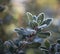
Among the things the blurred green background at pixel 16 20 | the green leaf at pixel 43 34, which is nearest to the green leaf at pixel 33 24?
the green leaf at pixel 43 34

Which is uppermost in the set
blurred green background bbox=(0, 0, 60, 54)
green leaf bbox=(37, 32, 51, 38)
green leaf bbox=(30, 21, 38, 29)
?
blurred green background bbox=(0, 0, 60, 54)

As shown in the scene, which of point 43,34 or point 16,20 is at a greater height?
point 16,20

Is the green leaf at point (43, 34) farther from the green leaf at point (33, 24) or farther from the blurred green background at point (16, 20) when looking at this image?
the blurred green background at point (16, 20)

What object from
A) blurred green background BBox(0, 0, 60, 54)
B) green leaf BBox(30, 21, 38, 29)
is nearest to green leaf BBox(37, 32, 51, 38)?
green leaf BBox(30, 21, 38, 29)

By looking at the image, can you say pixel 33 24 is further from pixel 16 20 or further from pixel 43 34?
pixel 16 20

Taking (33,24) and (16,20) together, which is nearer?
(33,24)

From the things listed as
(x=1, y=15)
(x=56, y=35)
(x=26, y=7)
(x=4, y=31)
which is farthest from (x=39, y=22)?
(x=26, y=7)

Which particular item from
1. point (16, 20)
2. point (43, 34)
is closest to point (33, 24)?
point (43, 34)

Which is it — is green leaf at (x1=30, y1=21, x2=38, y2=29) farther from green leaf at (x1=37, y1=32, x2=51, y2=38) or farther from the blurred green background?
the blurred green background

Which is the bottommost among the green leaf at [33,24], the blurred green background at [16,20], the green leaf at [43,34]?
the green leaf at [43,34]

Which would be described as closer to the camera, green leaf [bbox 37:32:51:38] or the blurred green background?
green leaf [bbox 37:32:51:38]

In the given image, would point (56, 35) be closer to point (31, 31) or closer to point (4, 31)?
point (4, 31)
